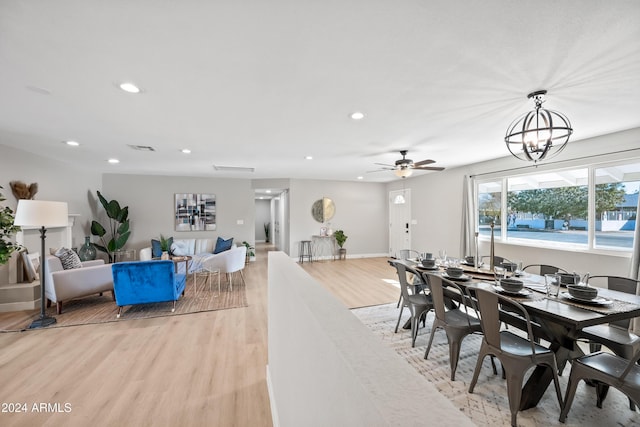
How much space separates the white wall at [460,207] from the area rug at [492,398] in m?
2.22

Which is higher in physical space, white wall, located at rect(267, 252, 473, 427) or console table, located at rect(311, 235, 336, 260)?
white wall, located at rect(267, 252, 473, 427)

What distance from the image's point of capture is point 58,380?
2254 millimetres

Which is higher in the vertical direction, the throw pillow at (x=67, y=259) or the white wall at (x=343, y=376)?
the white wall at (x=343, y=376)

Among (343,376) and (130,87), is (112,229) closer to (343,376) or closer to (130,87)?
(130,87)

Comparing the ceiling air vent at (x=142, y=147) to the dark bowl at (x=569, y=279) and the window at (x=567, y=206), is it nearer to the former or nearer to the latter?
the dark bowl at (x=569, y=279)

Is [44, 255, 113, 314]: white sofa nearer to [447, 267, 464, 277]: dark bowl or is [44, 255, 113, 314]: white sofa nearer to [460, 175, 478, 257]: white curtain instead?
[447, 267, 464, 277]: dark bowl

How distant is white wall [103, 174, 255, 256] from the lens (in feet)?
22.3

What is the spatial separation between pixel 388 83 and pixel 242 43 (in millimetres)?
1164

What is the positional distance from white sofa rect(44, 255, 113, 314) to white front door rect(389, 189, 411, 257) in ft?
21.0

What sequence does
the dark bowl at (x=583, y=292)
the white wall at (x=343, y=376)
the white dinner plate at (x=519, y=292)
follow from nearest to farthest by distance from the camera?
the white wall at (x=343, y=376)
the dark bowl at (x=583, y=292)
the white dinner plate at (x=519, y=292)

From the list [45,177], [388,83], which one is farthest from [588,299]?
[45,177]

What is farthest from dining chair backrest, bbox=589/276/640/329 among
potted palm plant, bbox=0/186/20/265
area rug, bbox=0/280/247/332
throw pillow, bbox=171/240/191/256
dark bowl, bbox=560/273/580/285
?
throw pillow, bbox=171/240/191/256

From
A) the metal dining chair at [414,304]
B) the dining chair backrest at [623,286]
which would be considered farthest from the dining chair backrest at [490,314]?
the dining chair backrest at [623,286]

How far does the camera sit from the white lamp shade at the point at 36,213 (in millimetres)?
3098
